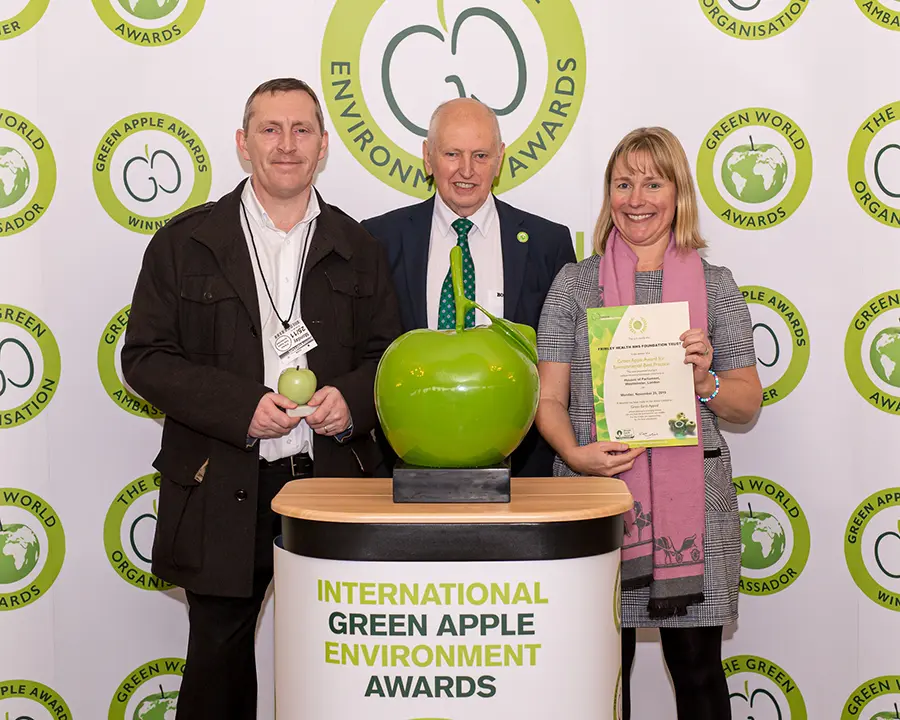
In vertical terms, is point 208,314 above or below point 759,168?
below

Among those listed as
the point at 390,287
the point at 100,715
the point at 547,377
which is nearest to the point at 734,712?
the point at 547,377

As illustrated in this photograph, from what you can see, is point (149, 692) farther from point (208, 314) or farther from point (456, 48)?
point (456, 48)

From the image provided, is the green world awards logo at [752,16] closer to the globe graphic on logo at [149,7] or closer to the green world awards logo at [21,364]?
the globe graphic on logo at [149,7]

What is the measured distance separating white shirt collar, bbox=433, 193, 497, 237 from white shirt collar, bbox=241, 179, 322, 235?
15.8 inches

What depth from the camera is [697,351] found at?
227cm

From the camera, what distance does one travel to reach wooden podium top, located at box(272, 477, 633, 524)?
1.62m

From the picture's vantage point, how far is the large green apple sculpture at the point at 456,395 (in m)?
1.66

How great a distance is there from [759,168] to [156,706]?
2575 mm

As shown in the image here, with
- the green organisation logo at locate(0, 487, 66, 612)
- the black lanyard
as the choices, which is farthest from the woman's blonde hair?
the green organisation logo at locate(0, 487, 66, 612)

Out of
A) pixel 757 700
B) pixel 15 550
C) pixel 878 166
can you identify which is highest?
pixel 878 166

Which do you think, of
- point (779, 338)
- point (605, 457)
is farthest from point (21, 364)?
point (779, 338)

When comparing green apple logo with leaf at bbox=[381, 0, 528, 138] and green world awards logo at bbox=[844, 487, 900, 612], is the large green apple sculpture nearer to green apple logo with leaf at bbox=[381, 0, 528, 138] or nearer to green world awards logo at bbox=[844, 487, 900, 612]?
green apple logo with leaf at bbox=[381, 0, 528, 138]

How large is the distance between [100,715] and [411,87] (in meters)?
2.21

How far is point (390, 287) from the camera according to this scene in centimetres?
269
